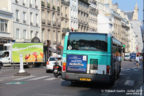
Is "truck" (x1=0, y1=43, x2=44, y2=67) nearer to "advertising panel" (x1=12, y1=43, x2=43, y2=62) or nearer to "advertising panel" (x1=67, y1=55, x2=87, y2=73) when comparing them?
"advertising panel" (x1=12, y1=43, x2=43, y2=62)

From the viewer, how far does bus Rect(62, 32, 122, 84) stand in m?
17.0

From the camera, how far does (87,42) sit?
1738 cm

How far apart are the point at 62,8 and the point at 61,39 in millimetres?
6588

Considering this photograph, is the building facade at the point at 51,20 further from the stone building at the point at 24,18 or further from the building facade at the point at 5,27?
the building facade at the point at 5,27

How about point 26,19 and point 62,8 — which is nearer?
point 26,19

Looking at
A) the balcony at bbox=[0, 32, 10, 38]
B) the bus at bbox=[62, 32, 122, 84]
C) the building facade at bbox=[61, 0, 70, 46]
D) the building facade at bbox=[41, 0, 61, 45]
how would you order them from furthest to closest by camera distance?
the building facade at bbox=[61, 0, 70, 46], the building facade at bbox=[41, 0, 61, 45], the balcony at bbox=[0, 32, 10, 38], the bus at bbox=[62, 32, 122, 84]

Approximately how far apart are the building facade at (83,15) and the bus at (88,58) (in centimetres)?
6724

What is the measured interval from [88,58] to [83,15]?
7277cm

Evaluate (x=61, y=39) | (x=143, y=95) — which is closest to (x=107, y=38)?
(x=143, y=95)

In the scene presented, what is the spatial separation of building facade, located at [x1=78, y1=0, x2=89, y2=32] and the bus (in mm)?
67241

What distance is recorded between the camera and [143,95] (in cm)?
1398

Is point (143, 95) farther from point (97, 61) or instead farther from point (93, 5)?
point (93, 5)

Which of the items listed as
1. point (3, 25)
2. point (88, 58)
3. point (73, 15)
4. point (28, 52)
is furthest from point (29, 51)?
point (73, 15)

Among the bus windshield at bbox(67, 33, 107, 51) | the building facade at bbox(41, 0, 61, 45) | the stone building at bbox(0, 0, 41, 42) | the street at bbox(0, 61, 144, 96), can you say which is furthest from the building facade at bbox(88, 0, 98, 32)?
the bus windshield at bbox(67, 33, 107, 51)
